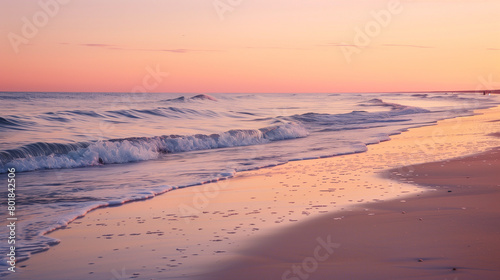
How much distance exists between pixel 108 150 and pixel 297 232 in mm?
10539

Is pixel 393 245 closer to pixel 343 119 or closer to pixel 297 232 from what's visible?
pixel 297 232

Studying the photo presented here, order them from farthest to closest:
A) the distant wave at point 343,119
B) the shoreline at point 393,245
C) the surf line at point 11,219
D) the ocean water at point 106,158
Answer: the distant wave at point 343,119 → the ocean water at point 106,158 → the surf line at point 11,219 → the shoreline at point 393,245

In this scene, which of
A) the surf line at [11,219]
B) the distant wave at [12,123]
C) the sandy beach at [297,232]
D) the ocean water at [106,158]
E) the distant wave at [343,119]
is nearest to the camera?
the sandy beach at [297,232]

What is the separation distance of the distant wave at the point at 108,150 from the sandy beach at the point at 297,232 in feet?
19.4

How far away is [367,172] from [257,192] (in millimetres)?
3557

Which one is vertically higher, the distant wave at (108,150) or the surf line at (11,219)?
the distant wave at (108,150)

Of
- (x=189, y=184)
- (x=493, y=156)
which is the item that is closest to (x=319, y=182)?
(x=189, y=184)

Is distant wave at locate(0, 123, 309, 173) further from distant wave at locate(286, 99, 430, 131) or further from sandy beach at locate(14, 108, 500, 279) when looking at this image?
distant wave at locate(286, 99, 430, 131)

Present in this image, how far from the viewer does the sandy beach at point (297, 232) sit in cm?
524

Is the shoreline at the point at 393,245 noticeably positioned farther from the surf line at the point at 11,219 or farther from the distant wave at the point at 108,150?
the distant wave at the point at 108,150

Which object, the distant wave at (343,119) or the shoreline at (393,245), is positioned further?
the distant wave at (343,119)

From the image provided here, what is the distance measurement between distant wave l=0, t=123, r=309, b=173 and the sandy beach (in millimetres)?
5920

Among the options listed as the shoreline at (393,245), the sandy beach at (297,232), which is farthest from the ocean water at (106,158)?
the shoreline at (393,245)

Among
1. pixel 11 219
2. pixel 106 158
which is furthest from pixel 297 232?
pixel 106 158
